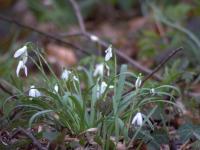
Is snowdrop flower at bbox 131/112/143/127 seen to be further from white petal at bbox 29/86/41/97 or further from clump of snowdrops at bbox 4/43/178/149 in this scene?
white petal at bbox 29/86/41/97

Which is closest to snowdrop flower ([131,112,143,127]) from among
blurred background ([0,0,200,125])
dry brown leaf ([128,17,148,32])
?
blurred background ([0,0,200,125])

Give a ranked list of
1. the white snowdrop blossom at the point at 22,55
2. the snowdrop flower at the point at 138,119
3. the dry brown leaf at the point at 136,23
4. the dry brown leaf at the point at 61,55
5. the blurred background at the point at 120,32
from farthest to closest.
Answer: the dry brown leaf at the point at 136,23
the dry brown leaf at the point at 61,55
the blurred background at the point at 120,32
the white snowdrop blossom at the point at 22,55
the snowdrop flower at the point at 138,119

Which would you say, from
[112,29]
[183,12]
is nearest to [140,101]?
[183,12]

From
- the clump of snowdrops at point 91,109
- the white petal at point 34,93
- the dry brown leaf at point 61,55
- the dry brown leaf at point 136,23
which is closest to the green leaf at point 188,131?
the clump of snowdrops at point 91,109

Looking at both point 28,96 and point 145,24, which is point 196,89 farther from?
point 145,24

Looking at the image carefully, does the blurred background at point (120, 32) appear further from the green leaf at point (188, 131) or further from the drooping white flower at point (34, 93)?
the green leaf at point (188, 131)

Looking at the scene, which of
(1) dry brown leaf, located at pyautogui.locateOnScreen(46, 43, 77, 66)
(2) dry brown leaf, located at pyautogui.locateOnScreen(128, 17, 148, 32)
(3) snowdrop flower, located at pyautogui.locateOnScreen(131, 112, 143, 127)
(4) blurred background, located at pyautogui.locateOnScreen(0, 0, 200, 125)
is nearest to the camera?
(3) snowdrop flower, located at pyautogui.locateOnScreen(131, 112, 143, 127)

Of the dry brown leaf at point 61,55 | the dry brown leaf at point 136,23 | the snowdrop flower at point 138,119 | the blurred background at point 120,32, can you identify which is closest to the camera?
the snowdrop flower at point 138,119
